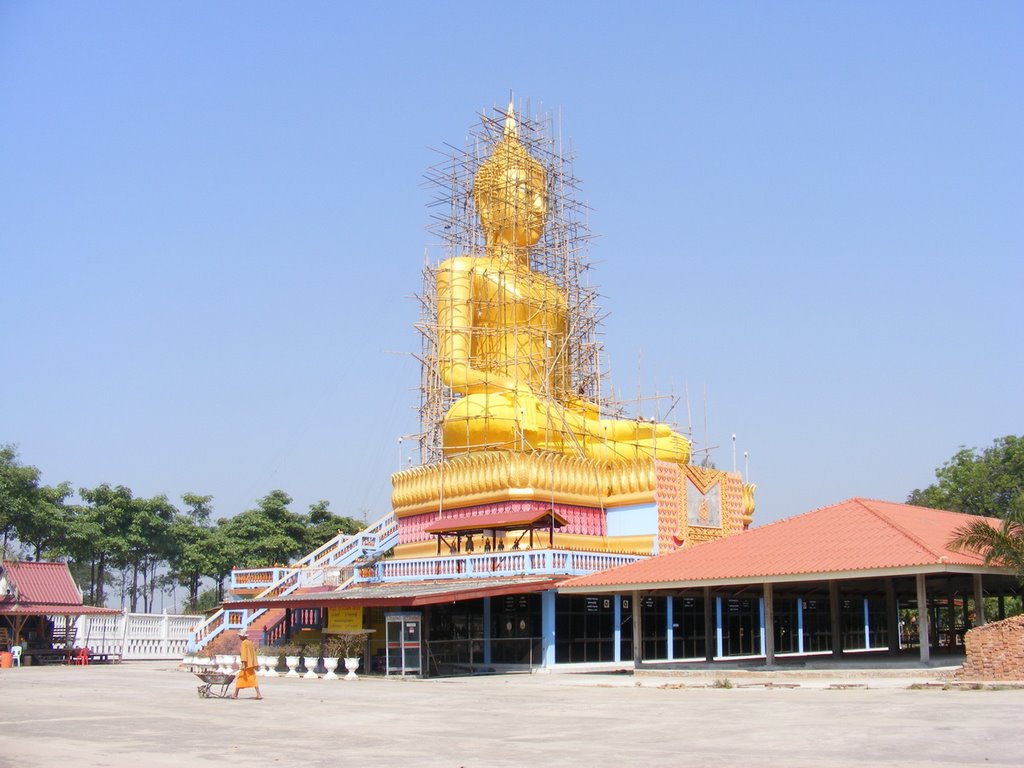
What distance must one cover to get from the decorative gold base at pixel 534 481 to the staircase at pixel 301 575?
3.69m

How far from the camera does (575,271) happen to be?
168 ft

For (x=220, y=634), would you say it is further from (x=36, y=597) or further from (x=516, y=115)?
(x=516, y=115)

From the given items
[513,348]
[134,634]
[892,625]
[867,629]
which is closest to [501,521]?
[892,625]

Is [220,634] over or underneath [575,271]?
underneath

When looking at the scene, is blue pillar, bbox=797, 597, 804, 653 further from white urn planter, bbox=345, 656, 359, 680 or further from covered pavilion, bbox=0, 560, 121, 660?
covered pavilion, bbox=0, 560, 121, 660

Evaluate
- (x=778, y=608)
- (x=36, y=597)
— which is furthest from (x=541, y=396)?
(x=36, y=597)

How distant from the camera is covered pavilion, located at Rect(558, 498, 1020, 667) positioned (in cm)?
2625

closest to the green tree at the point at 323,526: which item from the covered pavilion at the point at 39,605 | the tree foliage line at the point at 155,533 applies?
the tree foliage line at the point at 155,533

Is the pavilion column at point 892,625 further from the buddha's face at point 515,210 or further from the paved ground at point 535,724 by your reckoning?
the buddha's face at point 515,210

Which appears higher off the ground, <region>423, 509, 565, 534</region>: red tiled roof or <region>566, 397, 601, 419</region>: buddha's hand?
<region>566, 397, 601, 419</region>: buddha's hand

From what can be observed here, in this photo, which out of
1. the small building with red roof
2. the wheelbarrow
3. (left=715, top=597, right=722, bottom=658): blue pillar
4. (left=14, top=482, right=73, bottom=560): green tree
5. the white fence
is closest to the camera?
the wheelbarrow

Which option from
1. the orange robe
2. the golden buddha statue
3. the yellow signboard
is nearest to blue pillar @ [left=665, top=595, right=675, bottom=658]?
the golden buddha statue

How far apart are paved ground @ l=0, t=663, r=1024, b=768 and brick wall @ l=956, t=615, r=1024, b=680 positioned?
43.7 inches

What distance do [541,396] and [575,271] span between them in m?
7.89
